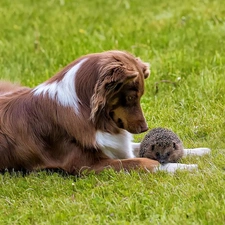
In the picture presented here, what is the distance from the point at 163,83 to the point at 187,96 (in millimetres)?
608

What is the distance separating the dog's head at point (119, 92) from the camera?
5.99 m

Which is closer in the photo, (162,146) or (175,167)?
(175,167)

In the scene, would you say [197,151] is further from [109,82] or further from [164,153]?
[109,82]

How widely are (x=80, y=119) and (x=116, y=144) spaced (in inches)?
18.2

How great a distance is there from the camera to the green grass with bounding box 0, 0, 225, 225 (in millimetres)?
5289

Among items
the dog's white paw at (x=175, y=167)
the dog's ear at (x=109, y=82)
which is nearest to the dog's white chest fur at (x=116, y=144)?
the dog's ear at (x=109, y=82)

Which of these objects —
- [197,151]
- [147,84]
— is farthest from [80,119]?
[147,84]

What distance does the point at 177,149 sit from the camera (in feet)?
21.1

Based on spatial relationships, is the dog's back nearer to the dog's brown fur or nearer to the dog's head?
the dog's brown fur

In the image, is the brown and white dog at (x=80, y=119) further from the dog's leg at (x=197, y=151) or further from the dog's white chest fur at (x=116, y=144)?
the dog's leg at (x=197, y=151)

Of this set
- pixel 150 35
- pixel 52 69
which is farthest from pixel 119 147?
pixel 150 35

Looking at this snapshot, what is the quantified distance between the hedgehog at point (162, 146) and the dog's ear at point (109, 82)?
82cm

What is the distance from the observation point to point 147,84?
8562 millimetres

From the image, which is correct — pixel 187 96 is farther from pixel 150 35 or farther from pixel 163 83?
pixel 150 35
